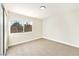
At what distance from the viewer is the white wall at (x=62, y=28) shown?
201 centimetres

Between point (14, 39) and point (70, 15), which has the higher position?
point (70, 15)

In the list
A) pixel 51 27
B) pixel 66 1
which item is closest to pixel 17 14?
pixel 51 27

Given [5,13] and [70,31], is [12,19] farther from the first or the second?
[70,31]

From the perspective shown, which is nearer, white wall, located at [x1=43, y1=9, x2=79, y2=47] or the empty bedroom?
the empty bedroom

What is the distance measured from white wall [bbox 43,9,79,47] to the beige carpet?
0.13m

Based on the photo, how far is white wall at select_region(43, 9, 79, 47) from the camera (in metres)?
2.01

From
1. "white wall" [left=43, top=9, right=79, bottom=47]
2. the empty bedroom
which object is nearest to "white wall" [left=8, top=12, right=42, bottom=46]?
the empty bedroom

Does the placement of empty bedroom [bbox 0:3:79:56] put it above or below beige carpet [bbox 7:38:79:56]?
above

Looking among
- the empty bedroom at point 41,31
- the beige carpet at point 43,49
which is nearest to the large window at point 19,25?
the empty bedroom at point 41,31

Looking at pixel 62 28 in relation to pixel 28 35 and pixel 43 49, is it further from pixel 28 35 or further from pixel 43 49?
pixel 28 35

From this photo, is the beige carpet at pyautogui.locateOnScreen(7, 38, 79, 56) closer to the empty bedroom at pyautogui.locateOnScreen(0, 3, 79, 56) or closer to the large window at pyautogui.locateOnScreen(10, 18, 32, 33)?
the empty bedroom at pyautogui.locateOnScreen(0, 3, 79, 56)

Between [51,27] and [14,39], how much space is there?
883 mm

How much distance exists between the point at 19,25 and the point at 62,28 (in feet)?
3.19

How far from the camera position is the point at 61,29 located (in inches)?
85.3
